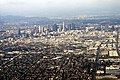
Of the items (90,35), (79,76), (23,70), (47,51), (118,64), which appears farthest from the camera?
(90,35)

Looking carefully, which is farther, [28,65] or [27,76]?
[28,65]

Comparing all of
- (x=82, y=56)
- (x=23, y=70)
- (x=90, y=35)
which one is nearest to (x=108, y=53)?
(x=82, y=56)

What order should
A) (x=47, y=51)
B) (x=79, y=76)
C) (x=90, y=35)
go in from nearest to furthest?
(x=79, y=76)
(x=47, y=51)
(x=90, y=35)

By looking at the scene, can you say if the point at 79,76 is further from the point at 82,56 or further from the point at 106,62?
the point at 82,56

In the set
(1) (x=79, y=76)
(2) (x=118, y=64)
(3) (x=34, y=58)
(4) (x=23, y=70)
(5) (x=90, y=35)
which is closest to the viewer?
(1) (x=79, y=76)

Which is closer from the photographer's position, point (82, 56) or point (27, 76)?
point (27, 76)

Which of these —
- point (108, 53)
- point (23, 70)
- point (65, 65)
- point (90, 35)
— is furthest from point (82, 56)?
point (90, 35)

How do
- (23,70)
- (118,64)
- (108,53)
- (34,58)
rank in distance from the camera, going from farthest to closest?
1. (108,53)
2. (34,58)
3. (118,64)
4. (23,70)

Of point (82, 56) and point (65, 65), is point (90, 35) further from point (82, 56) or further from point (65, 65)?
point (65, 65)

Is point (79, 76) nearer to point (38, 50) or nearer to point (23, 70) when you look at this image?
point (23, 70)
